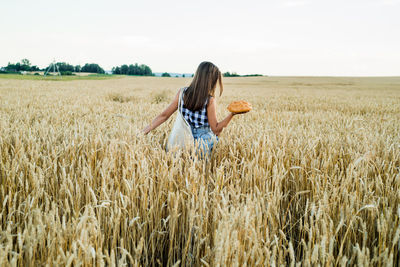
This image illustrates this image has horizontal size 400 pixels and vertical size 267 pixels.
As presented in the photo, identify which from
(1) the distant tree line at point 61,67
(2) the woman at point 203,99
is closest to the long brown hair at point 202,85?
(2) the woman at point 203,99

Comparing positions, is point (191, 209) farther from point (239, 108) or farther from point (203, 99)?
point (203, 99)

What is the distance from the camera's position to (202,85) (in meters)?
2.91

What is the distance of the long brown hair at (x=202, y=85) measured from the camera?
2.91m

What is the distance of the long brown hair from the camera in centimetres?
291

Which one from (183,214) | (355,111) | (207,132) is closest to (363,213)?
(183,214)

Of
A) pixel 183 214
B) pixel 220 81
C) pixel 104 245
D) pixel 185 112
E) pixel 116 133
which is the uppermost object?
pixel 220 81

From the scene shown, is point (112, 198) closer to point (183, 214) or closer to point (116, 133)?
point (183, 214)

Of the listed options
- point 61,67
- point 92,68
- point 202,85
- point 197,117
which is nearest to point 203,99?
point 202,85

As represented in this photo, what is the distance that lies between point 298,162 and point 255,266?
4.32 feet

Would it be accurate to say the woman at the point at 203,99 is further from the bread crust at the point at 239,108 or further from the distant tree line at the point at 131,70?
the distant tree line at the point at 131,70

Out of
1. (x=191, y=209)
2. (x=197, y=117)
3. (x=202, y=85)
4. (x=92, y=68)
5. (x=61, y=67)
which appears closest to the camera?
(x=191, y=209)

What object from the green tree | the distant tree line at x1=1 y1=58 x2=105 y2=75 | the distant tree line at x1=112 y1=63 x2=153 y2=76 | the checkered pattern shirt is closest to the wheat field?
the checkered pattern shirt

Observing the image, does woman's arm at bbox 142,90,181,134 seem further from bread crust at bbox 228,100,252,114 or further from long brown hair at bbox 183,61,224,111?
bread crust at bbox 228,100,252,114

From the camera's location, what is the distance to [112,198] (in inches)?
55.3
